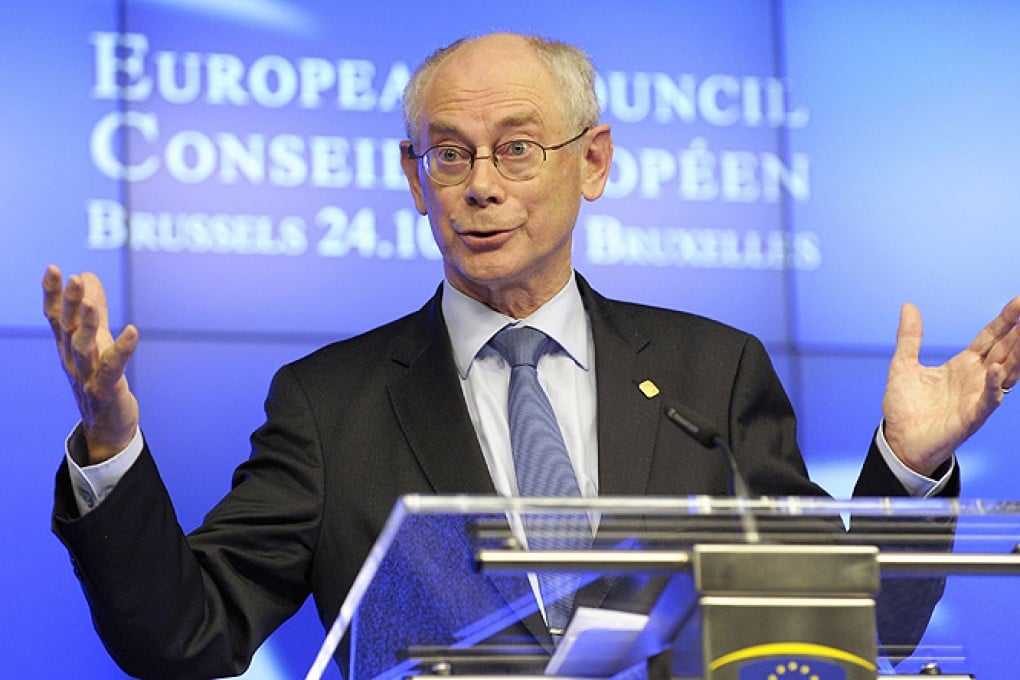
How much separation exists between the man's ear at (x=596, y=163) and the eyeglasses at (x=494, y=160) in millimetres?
186

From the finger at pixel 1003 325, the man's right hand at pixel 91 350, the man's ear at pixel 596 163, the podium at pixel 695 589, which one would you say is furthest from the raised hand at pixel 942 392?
the man's right hand at pixel 91 350

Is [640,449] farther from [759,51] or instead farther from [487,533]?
[759,51]

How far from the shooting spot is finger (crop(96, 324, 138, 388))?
1.85 meters

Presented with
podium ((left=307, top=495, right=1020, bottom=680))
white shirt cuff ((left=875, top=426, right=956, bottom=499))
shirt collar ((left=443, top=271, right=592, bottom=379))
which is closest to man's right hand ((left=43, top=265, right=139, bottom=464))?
podium ((left=307, top=495, right=1020, bottom=680))

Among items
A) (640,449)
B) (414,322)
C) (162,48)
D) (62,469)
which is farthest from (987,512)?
(162,48)

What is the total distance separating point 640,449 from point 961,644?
0.93 m

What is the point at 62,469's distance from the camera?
2027 millimetres

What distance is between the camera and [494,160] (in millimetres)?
2633

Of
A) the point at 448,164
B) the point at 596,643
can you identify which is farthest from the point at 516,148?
the point at 596,643

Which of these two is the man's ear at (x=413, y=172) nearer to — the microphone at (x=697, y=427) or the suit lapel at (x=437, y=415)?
the suit lapel at (x=437, y=415)

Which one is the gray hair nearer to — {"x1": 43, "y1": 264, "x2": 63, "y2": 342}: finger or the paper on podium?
{"x1": 43, "y1": 264, "x2": 63, "y2": 342}: finger

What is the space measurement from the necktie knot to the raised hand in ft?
2.10

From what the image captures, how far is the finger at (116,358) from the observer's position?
6.06ft

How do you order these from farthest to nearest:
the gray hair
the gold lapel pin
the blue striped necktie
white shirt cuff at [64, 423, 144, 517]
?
1. the gray hair
2. the gold lapel pin
3. the blue striped necktie
4. white shirt cuff at [64, 423, 144, 517]
